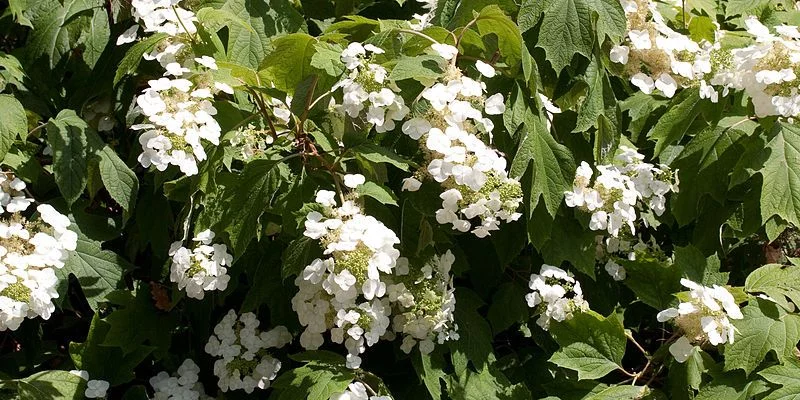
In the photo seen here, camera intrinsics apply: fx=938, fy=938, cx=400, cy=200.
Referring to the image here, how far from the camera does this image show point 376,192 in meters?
2.17

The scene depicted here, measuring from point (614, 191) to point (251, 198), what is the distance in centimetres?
93

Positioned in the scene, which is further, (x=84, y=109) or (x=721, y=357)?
(x=84, y=109)

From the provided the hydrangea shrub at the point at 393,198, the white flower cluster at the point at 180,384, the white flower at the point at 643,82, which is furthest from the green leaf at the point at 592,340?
the white flower cluster at the point at 180,384

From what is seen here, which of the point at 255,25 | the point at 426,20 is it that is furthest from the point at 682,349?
the point at 255,25

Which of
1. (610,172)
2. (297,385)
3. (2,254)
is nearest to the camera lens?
(2,254)

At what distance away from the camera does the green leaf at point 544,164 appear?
2.26m

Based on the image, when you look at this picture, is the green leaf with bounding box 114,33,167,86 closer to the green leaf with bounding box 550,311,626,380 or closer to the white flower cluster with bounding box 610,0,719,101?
the white flower cluster with bounding box 610,0,719,101

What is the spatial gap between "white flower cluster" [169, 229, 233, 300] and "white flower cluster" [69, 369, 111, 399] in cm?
40

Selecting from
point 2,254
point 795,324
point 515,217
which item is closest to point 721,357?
point 795,324

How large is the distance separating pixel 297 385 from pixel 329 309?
0.20m

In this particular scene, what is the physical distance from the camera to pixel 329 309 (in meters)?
2.31

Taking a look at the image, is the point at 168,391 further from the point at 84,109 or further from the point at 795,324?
the point at 795,324

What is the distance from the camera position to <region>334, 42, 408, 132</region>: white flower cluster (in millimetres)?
2092

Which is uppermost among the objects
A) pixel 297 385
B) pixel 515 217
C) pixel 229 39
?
pixel 229 39
